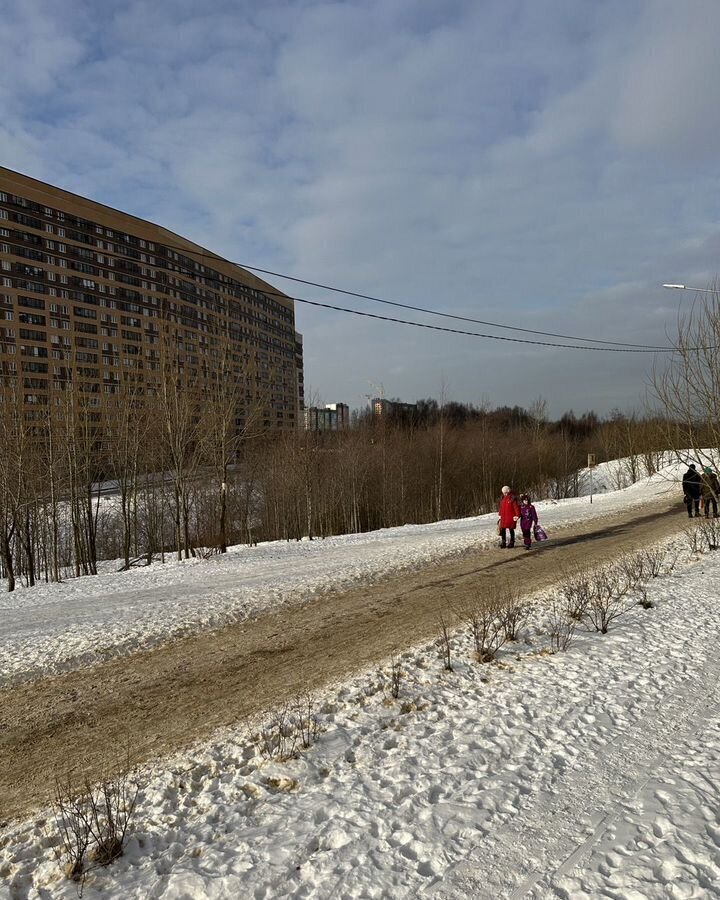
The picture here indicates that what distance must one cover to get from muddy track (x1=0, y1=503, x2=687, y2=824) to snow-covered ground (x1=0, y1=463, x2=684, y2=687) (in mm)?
604

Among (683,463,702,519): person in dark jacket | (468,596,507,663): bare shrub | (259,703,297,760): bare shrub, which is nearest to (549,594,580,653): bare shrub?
(468,596,507,663): bare shrub

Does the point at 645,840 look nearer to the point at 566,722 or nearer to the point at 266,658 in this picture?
the point at 566,722

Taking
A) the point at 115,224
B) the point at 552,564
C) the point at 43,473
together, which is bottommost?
the point at 552,564

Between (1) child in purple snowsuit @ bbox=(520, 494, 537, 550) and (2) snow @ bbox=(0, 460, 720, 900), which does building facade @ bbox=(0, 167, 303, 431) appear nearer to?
(1) child in purple snowsuit @ bbox=(520, 494, 537, 550)

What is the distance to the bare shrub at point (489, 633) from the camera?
6969mm

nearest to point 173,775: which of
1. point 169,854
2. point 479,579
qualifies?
point 169,854

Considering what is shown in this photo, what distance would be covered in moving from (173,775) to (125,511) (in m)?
23.9

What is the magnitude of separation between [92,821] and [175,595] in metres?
7.41

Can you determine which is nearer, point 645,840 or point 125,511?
point 645,840

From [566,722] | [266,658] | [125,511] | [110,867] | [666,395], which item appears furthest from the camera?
[125,511]

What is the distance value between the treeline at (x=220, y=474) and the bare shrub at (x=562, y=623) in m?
9.93

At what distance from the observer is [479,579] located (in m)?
11.7

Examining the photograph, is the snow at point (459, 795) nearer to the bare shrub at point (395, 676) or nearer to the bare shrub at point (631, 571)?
Answer: the bare shrub at point (395, 676)

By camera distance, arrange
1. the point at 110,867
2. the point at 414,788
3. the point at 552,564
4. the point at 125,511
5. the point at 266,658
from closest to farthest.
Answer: the point at 110,867 < the point at 414,788 < the point at 266,658 < the point at 552,564 < the point at 125,511
